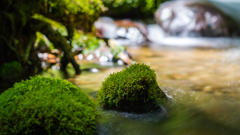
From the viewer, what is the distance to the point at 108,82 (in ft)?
10.2

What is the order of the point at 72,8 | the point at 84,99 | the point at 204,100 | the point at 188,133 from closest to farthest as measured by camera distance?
1. the point at 188,133
2. the point at 84,99
3. the point at 204,100
4. the point at 72,8

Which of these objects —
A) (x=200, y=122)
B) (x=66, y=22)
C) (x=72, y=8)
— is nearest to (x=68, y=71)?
(x=66, y=22)

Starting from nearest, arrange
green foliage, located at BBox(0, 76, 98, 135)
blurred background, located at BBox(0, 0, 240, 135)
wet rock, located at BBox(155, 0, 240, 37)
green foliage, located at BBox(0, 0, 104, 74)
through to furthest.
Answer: green foliage, located at BBox(0, 76, 98, 135) → blurred background, located at BBox(0, 0, 240, 135) → green foliage, located at BBox(0, 0, 104, 74) → wet rock, located at BBox(155, 0, 240, 37)

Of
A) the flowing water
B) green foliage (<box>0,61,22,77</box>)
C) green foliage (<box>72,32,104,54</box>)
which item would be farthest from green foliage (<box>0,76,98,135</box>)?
green foliage (<box>72,32,104,54</box>)

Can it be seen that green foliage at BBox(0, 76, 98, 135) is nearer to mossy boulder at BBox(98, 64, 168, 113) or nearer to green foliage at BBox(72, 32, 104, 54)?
mossy boulder at BBox(98, 64, 168, 113)

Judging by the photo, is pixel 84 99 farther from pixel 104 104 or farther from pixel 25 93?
pixel 25 93

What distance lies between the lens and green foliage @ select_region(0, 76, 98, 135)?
2.20 m

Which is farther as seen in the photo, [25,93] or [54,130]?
[25,93]

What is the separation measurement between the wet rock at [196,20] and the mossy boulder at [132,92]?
1192 centimetres

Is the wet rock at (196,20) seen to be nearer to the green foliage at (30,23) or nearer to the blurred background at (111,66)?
the blurred background at (111,66)

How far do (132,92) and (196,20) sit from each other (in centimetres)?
1242

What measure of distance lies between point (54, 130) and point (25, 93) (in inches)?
25.3

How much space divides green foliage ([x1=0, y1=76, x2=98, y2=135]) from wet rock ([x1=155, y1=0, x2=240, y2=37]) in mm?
12691

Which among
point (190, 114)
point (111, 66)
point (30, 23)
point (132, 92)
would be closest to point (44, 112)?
point (132, 92)
